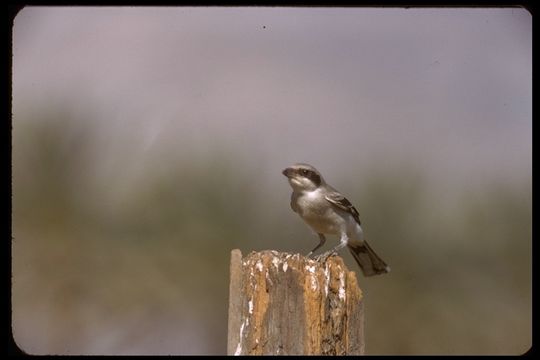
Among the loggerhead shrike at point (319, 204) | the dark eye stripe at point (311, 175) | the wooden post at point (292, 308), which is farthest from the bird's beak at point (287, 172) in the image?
the wooden post at point (292, 308)

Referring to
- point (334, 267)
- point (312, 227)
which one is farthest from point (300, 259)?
point (312, 227)

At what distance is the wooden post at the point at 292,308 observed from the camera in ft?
11.8

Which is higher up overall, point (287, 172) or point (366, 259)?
point (287, 172)

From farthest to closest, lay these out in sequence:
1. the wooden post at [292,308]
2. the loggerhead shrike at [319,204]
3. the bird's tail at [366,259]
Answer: the bird's tail at [366,259]
the loggerhead shrike at [319,204]
the wooden post at [292,308]

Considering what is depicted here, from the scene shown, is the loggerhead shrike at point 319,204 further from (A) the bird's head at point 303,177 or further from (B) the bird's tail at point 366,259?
(B) the bird's tail at point 366,259

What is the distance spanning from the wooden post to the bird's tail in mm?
4023

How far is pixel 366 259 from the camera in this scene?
26.2ft

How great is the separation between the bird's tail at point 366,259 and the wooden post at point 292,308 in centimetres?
402

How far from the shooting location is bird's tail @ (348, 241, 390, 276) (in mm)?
7934

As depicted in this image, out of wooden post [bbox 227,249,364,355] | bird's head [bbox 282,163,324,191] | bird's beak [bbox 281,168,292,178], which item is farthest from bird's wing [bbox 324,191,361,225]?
wooden post [bbox 227,249,364,355]

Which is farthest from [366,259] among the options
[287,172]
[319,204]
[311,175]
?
[287,172]

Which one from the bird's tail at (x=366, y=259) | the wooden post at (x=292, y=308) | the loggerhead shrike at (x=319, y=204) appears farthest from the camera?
the bird's tail at (x=366, y=259)

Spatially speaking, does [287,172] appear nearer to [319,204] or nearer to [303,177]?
[303,177]

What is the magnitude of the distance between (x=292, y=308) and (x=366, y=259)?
4.45 meters
